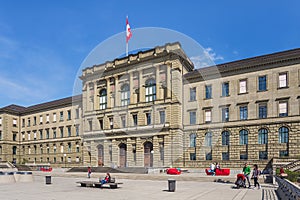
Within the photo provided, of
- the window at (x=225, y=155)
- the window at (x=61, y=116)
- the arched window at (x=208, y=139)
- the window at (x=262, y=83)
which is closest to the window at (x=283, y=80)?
the window at (x=262, y=83)

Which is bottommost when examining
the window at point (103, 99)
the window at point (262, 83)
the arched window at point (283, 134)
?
the arched window at point (283, 134)

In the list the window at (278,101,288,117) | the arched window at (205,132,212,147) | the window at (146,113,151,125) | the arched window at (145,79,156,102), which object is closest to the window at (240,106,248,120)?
the window at (278,101,288,117)

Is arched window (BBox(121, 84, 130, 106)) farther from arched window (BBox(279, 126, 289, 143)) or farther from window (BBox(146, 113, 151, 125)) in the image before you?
arched window (BBox(279, 126, 289, 143))

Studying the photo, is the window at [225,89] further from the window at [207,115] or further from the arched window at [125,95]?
the arched window at [125,95]

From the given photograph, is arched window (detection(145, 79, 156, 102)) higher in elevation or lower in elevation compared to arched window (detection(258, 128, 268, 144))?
higher

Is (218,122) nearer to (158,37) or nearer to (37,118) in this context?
(158,37)

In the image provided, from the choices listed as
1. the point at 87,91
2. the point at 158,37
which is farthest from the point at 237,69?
the point at 158,37

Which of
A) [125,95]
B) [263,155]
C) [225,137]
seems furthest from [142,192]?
[125,95]

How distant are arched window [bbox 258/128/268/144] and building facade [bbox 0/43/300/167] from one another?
7 centimetres

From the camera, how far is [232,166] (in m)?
42.8

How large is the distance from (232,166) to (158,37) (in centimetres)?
3554

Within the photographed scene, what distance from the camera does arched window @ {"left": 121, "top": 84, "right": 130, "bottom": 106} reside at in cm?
5140

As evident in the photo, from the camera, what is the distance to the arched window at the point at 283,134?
3928 cm

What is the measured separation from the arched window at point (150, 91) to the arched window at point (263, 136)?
17919 millimetres
